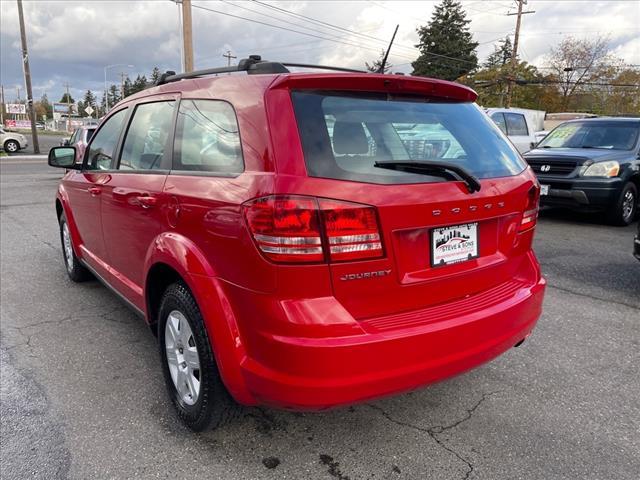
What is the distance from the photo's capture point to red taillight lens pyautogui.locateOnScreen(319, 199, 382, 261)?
6.32 feet

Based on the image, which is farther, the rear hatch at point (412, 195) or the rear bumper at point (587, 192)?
the rear bumper at point (587, 192)

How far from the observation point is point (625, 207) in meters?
8.08

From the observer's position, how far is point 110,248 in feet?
11.8

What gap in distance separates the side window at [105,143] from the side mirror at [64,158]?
0.25 metres

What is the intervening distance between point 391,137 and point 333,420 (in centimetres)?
150

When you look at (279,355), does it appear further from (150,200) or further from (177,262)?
(150,200)

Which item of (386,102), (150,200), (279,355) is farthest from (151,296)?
(386,102)

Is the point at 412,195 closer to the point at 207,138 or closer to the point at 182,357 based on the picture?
the point at 207,138

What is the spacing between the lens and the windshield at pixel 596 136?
862 centimetres

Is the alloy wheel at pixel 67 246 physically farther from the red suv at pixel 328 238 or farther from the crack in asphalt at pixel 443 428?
the crack in asphalt at pixel 443 428

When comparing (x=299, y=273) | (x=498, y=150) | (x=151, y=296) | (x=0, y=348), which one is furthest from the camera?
(x=0, y=348)

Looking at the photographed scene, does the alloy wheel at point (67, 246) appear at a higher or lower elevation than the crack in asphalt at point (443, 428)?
higher

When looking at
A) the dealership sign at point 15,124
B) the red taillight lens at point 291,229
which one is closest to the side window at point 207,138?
the red taillight lens at point 291,229

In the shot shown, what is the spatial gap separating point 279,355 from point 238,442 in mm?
805
